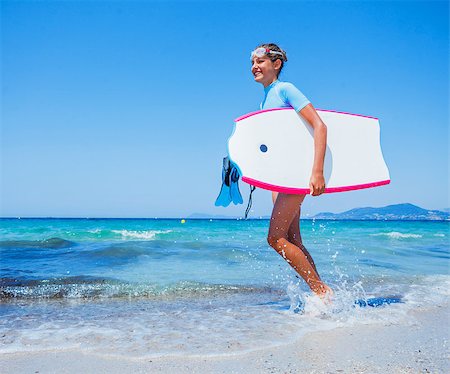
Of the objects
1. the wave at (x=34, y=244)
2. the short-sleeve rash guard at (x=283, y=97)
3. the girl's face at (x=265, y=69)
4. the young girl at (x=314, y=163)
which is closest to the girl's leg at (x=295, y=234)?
the young girl at (x=314, y=163)

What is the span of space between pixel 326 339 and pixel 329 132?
159 cm

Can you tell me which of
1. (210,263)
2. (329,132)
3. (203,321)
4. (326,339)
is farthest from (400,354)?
(210,263)

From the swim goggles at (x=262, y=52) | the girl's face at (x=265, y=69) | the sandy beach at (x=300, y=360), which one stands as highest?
the swim goggles at (x=262, y=52)

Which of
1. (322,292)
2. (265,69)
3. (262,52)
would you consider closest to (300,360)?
(322,292)

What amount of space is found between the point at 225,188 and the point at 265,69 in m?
1.02

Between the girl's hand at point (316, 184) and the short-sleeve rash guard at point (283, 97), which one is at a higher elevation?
the short-sleeve rash guard at point (283, 97)

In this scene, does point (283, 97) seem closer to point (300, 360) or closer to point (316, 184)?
point (316, 184)

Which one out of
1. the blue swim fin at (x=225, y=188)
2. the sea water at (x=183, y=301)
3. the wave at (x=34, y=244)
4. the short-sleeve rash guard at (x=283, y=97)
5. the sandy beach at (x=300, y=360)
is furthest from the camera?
the wave at (x=34, y=244)

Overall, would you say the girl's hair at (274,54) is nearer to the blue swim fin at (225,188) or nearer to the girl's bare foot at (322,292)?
the blue swim fin at (225,188)

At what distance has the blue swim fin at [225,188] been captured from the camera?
3670 mm

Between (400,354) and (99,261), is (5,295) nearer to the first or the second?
(99,261)

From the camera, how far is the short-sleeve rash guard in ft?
10.6

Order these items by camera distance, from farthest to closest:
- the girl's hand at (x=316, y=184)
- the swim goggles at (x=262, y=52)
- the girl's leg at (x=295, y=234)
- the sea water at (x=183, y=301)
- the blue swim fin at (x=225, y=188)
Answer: the blue swim fin at (x=225, y=188), the girl's leg at (x=295, y=234), the swim goggles at (x=262, y=52), the girl's hand at (x=316, y=184), the sea water at (x=183, y=301)

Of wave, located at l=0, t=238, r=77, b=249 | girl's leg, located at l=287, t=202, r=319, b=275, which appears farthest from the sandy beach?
wave, located at l=0, t=238, r=77, b=249
